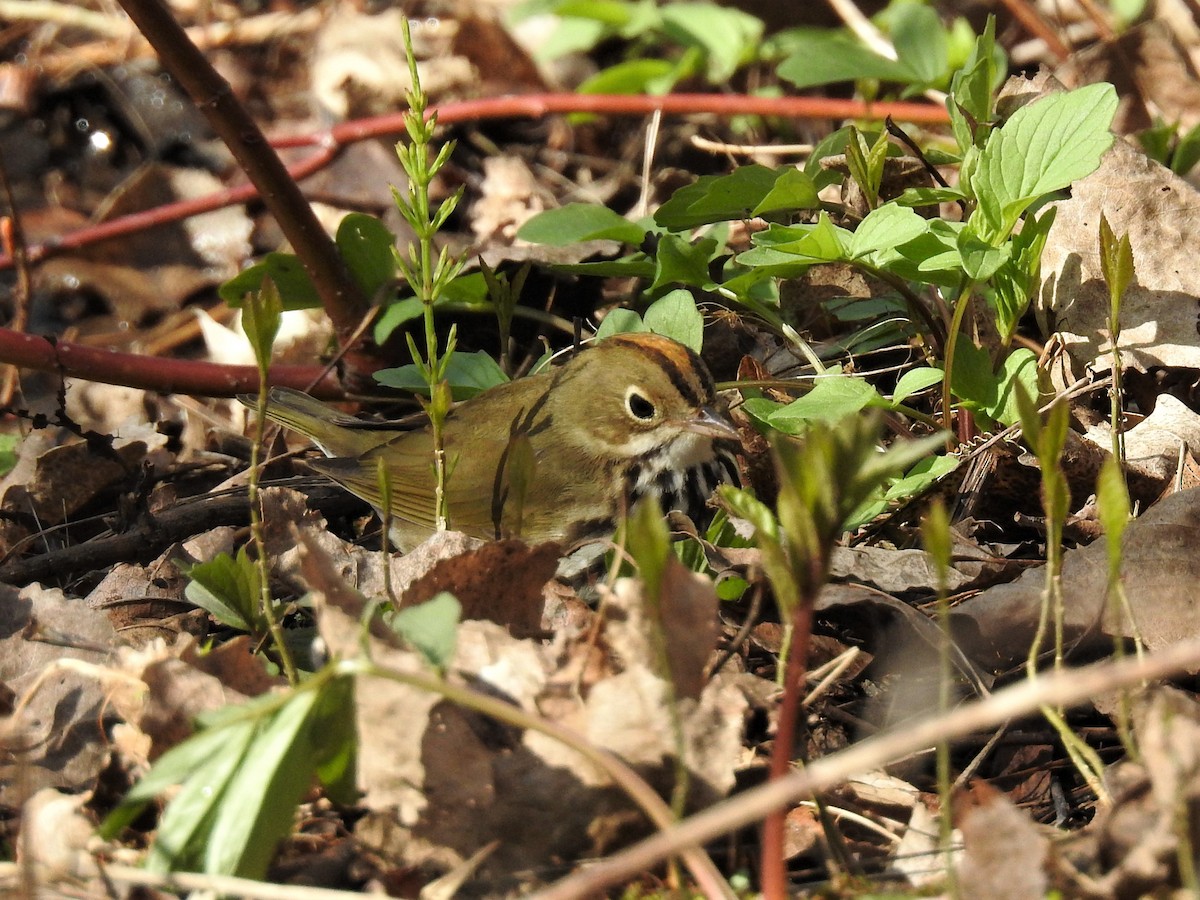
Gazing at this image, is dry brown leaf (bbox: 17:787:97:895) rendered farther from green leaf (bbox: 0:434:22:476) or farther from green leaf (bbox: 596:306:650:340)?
green leaf (bbox: 596:306:650:340)

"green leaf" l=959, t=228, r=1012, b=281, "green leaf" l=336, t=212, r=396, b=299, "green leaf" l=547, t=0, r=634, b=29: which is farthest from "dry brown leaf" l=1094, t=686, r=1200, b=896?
"green leaf" l=547, t=0, r=634, b=29

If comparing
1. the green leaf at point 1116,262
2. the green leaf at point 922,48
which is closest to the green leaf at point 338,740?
the green leaf at point 1116,262

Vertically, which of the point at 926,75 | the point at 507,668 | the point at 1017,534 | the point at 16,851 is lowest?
the point at 1017,534

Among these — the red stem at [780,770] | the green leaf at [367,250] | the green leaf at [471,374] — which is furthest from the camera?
the green leaf at [367,250]

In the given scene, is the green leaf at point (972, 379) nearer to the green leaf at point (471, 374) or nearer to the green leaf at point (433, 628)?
the green leaf at point (471, 374)

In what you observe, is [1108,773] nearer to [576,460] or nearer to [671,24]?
[576,460]

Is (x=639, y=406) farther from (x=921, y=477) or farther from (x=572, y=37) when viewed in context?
(x=572, y=37)

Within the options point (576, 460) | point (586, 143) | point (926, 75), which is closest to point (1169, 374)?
point (926, 75)

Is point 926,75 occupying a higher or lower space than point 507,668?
higher
